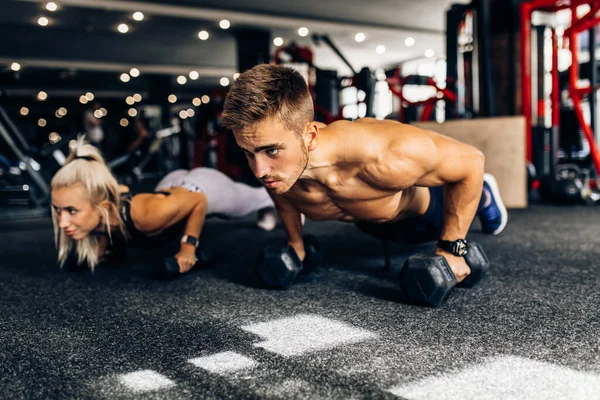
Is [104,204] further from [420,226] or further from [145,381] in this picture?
[420,226]

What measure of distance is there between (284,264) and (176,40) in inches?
293

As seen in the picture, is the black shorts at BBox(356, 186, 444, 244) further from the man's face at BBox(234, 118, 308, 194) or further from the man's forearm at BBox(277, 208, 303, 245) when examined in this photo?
the man's face at BBox(234, 118, 308, 194)

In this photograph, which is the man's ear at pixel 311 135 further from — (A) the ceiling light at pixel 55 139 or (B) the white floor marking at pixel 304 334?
(A) the ceiling light at pixel 55 139

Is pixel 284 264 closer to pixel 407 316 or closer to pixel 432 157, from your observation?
pixel 407 316

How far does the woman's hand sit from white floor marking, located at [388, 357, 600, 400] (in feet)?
3.36

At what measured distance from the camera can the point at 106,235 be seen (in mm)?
1893

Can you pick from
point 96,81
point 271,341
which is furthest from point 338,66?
point 271,341

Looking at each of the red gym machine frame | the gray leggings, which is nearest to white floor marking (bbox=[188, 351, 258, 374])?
the gray leggings

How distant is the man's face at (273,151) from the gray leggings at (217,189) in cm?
84

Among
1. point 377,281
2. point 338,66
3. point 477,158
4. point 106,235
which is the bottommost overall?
point 377,281

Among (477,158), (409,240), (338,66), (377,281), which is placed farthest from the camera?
(338,66)

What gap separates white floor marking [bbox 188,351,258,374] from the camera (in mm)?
962

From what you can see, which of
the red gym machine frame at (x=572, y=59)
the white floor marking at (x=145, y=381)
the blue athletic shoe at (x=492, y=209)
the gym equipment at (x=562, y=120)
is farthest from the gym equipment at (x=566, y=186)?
the white floor marking at (x=145, y=381)

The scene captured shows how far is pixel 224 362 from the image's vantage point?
1.00 meters
